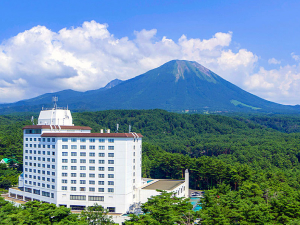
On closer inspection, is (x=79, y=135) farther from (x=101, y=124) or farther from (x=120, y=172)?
(x=101, y=124)

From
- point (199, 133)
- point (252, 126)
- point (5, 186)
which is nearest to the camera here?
point (5, 186)

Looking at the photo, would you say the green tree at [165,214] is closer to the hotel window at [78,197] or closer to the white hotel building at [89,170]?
the white hotel building at [89,170]

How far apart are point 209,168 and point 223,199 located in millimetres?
18609

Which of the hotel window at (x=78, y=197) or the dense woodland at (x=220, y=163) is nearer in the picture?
the dense woodland at (x=220, y=163)

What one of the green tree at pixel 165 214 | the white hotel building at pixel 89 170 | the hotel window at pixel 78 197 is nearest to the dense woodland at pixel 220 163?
the green tree at pixel 165 214

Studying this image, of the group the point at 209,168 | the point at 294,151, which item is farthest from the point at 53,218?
the point at 294,151

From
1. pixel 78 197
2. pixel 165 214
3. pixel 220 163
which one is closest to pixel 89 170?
pixel 78 197

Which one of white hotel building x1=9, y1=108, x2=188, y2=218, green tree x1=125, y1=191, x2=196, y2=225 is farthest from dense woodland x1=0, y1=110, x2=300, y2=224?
white hotel building x1=9, y1=108, x2=188, y2=218

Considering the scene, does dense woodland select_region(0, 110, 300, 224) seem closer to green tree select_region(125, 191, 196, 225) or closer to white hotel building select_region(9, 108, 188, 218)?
green tree select_region(125, 191, 196, 225)

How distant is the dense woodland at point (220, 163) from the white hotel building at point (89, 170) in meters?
10.2

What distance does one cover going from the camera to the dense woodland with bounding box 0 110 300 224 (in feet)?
89.8

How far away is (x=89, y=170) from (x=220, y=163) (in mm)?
21629

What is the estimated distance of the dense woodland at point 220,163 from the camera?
27383mm

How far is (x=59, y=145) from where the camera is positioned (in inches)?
1494
